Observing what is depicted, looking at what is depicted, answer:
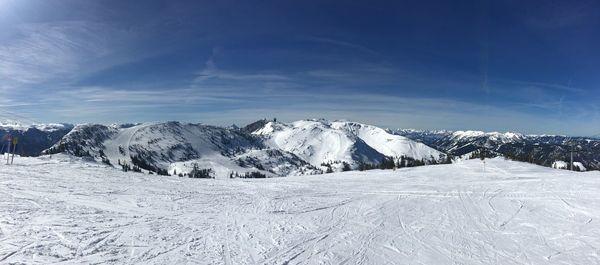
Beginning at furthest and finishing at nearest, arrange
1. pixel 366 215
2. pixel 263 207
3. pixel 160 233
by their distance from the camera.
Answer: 1. pixel 263 207
2. pixel 366 215
3. pixel 160 233

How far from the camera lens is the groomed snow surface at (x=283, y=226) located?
12234 mm

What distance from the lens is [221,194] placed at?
26.4 metres

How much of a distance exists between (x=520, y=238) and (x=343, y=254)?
26.6ft

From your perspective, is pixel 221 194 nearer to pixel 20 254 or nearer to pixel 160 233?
pixel 160 233

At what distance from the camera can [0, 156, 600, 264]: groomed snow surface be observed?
40.1ft

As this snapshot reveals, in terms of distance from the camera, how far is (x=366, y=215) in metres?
20.0

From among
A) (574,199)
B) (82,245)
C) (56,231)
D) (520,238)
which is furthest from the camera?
(574,199)

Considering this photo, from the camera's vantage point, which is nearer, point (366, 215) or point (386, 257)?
point (386, 257)

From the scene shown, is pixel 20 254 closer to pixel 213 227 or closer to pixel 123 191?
pixel 213 227

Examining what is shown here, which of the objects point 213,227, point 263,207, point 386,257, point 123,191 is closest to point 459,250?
point 386,257

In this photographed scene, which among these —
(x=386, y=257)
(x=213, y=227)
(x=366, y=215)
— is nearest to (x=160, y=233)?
(x=213, y=227)

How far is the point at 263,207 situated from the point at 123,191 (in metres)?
10.1

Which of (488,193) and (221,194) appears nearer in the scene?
(221,194)

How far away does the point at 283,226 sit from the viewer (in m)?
16.8
